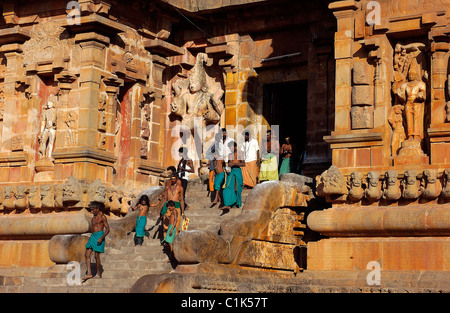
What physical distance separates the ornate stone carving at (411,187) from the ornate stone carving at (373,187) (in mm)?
500

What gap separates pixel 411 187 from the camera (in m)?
15.3

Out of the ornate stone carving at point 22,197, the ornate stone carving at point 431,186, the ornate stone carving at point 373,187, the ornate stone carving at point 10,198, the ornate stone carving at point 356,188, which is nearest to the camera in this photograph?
the ornate stone carving at point 431,186

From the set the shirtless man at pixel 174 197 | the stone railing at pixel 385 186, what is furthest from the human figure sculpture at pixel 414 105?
the shirtless man at pixel 174 197

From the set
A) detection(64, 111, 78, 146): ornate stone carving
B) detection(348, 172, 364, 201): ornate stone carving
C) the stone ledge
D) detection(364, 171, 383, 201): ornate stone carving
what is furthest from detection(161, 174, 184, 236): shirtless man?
detection(364, 171, 383, 201): ornate stone carving

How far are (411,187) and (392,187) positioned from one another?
34cm

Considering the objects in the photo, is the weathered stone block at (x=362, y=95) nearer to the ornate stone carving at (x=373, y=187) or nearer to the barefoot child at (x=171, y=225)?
the ornate stone carving at (x=373, y=187)

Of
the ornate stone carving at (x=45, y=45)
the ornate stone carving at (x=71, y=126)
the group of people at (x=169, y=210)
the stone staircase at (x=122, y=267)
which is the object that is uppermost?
the ornate stone carving at (x=45, y=45)

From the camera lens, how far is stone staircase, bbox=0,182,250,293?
1530 cm

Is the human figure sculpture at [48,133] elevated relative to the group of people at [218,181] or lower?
elevated

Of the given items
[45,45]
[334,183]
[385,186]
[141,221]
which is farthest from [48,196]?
[385,186]

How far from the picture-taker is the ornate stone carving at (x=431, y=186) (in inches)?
595

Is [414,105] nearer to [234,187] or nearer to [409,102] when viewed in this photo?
[409,102]

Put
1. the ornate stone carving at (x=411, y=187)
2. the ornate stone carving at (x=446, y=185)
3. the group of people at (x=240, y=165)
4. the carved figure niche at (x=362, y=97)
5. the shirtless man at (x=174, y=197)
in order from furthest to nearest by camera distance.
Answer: the group of people at (x=240, y=165)
the shirtless man at (x=174, y=197)
the carved figure niche at (x=362, y=97)
the ornate stone carving at (x=411, y=187)
the ornate stone carving at (x=446, y=185)

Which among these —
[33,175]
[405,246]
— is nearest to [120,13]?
[33,175]
